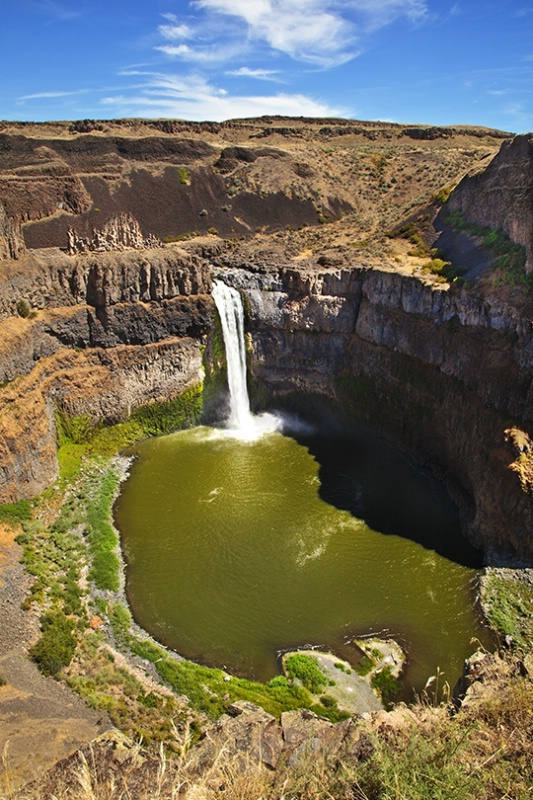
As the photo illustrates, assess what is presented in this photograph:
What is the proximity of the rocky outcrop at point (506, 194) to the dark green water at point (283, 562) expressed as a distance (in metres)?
16.3

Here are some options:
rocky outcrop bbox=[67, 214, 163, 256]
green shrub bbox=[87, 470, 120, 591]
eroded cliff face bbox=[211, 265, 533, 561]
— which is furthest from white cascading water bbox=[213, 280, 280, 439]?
green shrub bbox=[87, 470, 120, 591]

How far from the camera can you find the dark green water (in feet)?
79.2

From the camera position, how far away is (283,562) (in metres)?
28.1

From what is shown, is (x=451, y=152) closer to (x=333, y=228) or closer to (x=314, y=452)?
(x=333, y=228)

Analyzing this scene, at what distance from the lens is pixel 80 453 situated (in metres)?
36.7

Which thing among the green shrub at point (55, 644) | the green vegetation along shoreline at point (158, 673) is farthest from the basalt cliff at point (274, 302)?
the green shrub at point (55, 644)

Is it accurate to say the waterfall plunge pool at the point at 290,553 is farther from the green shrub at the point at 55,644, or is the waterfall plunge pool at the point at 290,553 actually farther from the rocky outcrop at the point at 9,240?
the rocky outcrop at the point at 9,240

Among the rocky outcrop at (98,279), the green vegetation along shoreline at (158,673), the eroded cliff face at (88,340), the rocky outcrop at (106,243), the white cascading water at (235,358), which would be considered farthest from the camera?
the rocky outcrop at (106,243)

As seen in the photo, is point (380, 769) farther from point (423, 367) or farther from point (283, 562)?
point (423, 367)

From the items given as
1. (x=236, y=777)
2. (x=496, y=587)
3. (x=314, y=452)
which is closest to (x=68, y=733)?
(x=236, y=777)

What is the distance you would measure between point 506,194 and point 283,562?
2882 cm

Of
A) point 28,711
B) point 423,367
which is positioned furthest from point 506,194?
point 28,711

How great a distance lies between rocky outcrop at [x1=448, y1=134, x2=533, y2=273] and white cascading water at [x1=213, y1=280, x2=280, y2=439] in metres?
19.2

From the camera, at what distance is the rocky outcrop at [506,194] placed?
106 ft
